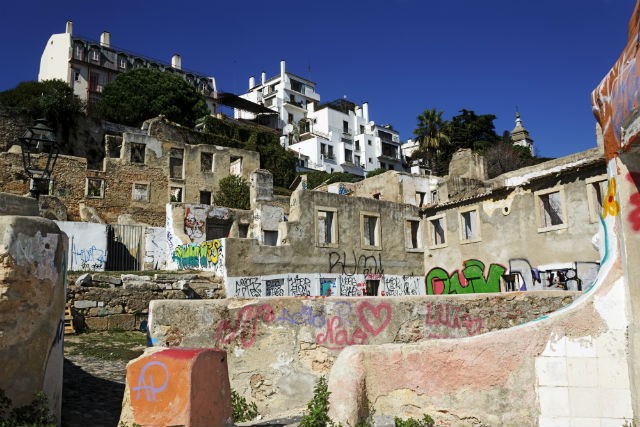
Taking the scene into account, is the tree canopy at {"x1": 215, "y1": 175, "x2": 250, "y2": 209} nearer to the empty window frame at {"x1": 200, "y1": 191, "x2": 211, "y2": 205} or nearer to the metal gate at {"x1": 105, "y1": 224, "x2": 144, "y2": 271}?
the empty window frame at {"x1": 200, "y1": 191, "x2": 211, "y2": 205}

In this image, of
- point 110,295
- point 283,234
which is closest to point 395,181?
point 283,234

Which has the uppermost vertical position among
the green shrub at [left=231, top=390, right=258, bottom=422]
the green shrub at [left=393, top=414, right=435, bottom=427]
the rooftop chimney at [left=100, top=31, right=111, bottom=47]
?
the rooftop chimney at [left=100, top=31, right=111, bottom=47]

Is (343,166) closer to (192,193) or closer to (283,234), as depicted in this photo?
(192,193)

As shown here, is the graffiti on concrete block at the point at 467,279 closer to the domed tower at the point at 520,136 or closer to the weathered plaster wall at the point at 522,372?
the weathered plaster wall at the point at 522,372

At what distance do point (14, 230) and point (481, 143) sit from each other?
171ft

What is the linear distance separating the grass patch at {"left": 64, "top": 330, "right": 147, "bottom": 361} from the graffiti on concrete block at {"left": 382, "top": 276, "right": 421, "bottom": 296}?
555 inches

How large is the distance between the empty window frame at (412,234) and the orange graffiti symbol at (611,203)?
68.3ft

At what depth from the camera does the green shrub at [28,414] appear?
5.39m

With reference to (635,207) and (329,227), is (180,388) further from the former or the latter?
(329,227)

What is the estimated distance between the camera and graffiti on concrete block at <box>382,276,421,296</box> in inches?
1041

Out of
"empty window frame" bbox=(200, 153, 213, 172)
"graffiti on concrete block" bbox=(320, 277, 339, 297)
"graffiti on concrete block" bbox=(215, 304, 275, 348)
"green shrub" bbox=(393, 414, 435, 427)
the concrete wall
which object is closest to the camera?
"green shrub" bbox=(393, 414, 435, 427)

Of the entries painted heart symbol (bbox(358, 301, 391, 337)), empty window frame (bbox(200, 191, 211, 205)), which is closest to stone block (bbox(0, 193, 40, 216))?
painted heart symbol (bbox(358, 301, 391, 337))

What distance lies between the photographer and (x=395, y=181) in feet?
111

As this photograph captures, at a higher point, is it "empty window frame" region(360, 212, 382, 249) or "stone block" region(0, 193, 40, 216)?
"empty window frame" region(360, 212, 382, 249)
